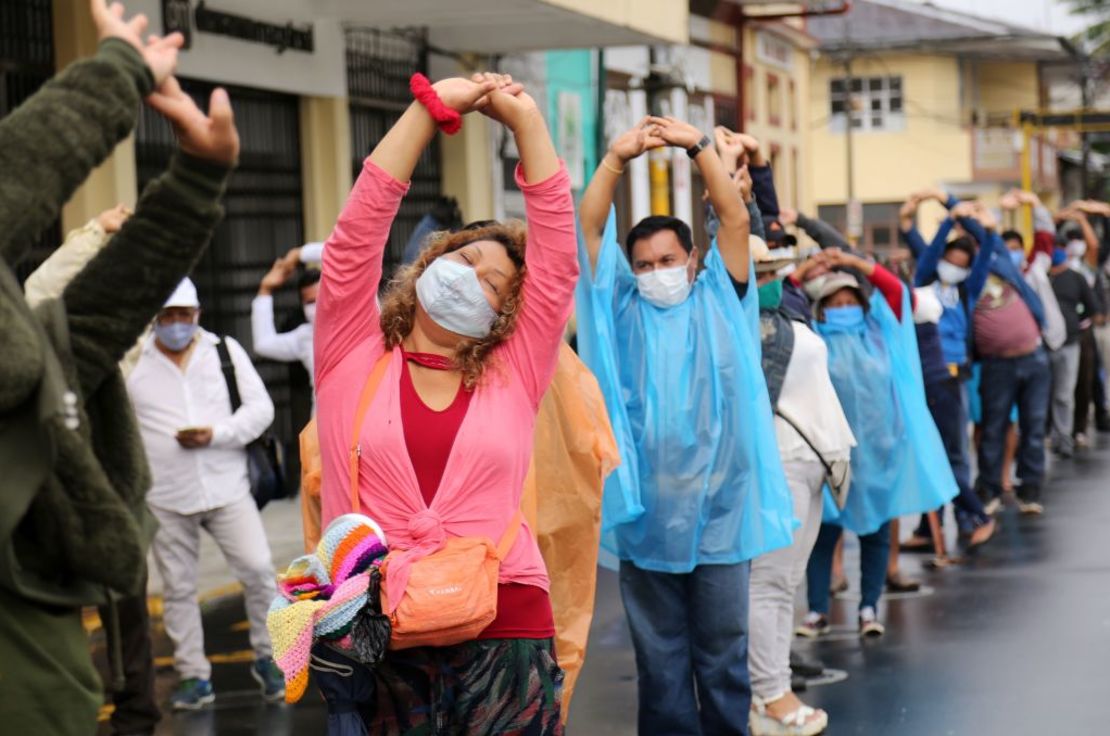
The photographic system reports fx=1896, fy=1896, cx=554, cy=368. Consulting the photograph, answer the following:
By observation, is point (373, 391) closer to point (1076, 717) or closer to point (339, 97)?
point (1076, 717)

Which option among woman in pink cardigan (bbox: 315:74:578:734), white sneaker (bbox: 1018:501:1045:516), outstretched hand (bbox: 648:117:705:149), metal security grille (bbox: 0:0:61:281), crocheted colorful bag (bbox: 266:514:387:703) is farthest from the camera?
white sneaker (bbox: 1018:501:1045:516)

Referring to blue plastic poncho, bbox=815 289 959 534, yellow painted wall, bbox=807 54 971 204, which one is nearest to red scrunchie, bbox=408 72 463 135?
blue plastic poncho, bbox=815 289 959 534

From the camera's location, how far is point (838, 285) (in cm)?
886

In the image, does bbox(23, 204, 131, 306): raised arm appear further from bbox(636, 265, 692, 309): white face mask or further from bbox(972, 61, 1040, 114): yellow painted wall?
Result: bbox(972, 61, 1040, 114): yellow painted wall

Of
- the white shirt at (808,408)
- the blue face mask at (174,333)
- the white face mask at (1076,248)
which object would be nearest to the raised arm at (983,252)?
the white shirt at (808,408)

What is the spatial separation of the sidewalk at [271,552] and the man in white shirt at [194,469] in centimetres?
282

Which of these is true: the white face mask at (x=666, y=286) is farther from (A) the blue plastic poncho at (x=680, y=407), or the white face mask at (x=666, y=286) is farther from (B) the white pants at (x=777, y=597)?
(B) the white pants at (x=777, y=597)

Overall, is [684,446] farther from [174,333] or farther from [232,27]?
[232,27]

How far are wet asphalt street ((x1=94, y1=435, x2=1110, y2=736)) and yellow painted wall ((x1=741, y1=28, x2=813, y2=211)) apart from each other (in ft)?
67.5

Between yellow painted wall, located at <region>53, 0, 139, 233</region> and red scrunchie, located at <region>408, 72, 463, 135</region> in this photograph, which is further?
yellow painted wall, located at <region>53, 0, 139, 233</region>

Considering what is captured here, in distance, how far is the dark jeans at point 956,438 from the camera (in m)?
11.5

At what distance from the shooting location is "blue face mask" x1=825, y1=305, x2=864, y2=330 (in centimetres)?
889

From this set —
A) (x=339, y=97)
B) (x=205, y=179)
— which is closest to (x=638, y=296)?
(x=205, y=179)

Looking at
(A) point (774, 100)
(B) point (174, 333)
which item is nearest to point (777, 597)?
(B) point (174, 333)
